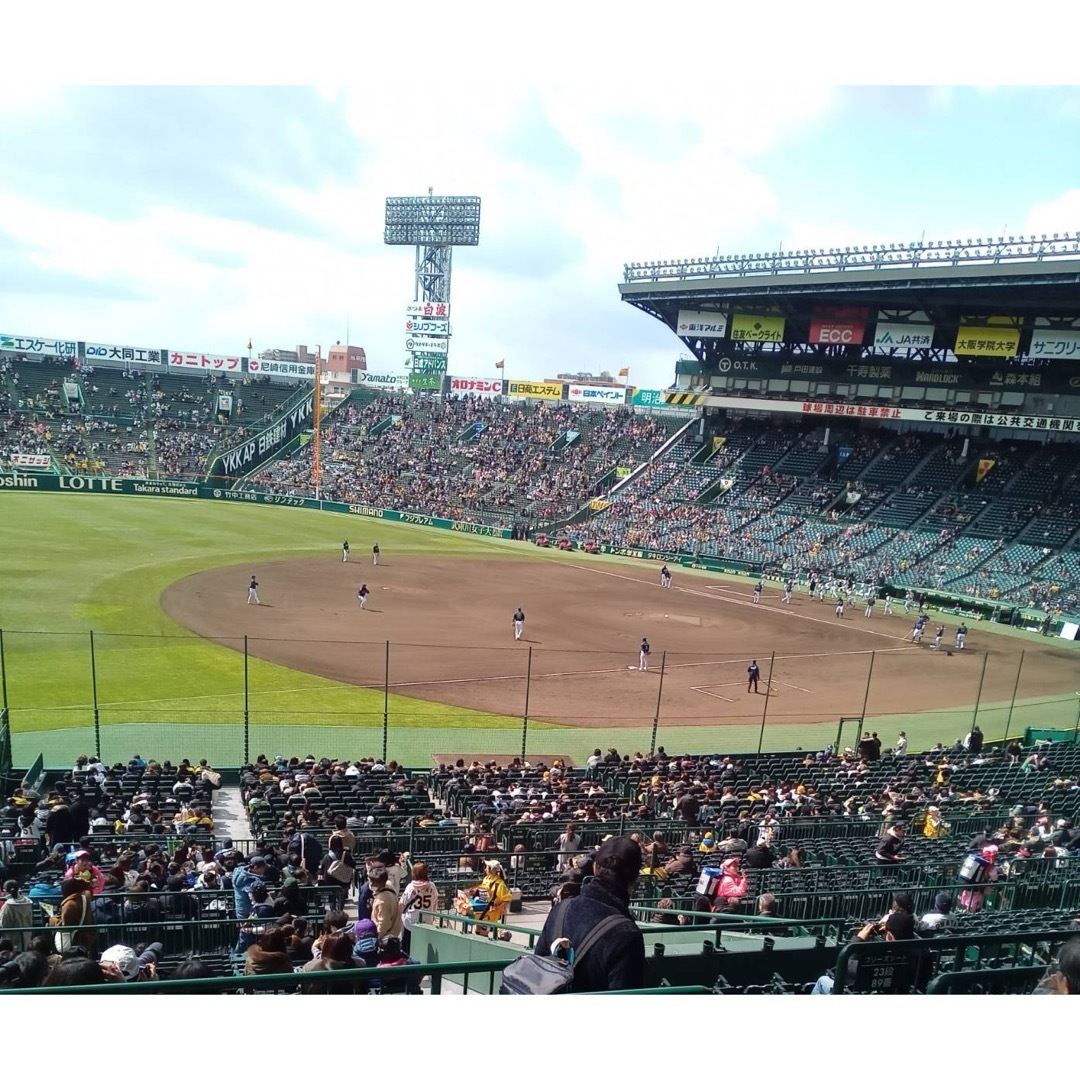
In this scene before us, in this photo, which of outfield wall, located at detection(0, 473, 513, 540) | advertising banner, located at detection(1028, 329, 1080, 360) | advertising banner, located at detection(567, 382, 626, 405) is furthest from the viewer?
advertising banner, located at detection(567, 382, 626, 405)

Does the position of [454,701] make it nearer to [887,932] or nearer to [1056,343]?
[887,932]

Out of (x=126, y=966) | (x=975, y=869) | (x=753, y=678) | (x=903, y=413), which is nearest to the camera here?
(x=126, y=966)

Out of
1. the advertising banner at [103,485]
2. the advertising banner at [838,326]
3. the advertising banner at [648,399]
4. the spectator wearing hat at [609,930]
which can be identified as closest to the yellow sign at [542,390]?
the advertising banner at [648,399]

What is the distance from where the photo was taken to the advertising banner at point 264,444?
84.2 m

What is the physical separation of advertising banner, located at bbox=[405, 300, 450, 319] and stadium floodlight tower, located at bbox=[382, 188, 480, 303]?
0.75 metres

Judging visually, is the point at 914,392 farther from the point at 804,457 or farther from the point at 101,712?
the point at 101,712

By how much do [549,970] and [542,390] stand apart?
92008 millimetres

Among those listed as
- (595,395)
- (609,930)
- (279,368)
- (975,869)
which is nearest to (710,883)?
(975,869)

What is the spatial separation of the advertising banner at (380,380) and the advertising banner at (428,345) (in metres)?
8.01

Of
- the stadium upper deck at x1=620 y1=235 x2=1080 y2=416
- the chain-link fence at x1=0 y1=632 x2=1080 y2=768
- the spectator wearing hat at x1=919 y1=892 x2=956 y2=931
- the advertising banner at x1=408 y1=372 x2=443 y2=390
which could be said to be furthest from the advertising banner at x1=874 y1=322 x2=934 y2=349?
the spectator wearing hat at x1=919 y1=892 x2=956 y2=931

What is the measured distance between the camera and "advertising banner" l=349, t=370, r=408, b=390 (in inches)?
4498

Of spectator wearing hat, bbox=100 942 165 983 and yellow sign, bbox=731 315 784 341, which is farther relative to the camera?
yellow sign, bbox=731 315 784 341

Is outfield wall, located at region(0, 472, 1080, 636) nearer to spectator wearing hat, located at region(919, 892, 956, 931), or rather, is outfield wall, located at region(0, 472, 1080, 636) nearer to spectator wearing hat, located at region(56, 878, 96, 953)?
spectator wearing hat, located at region(919, 892, 956, 931)

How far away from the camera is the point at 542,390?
9475 centimetres
